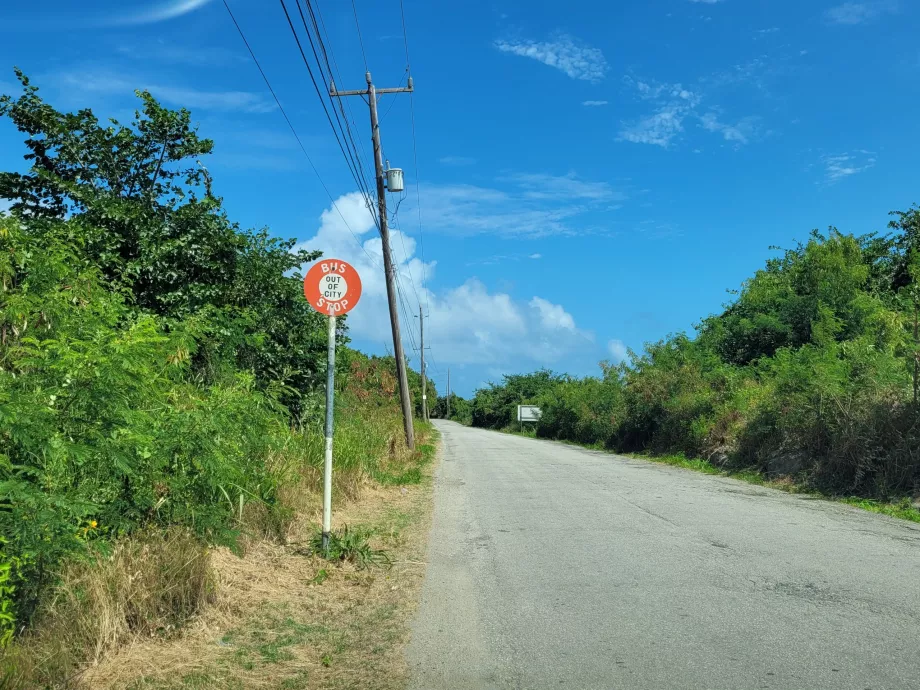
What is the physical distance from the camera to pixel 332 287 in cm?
839

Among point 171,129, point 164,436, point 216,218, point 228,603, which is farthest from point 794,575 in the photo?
point 171,129

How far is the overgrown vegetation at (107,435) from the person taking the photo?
4.69 meters

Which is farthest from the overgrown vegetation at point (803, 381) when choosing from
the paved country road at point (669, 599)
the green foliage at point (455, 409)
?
the green foliage at point (455, 409)

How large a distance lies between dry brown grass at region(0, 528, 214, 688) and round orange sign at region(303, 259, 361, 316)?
3.12 metres

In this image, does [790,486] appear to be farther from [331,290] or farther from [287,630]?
[287,630]

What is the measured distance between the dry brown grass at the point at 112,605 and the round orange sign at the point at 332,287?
3.12 metres

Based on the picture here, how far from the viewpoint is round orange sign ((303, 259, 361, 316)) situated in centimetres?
833

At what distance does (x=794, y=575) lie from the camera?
23.9ft

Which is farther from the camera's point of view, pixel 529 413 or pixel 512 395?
pixel 512 395

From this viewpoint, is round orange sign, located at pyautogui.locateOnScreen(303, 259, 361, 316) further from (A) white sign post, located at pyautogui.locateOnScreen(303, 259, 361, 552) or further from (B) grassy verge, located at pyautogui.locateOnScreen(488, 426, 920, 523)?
(B) grassy verge, located at pyautogui.locateOnScreen(488, 426, 920, 523)

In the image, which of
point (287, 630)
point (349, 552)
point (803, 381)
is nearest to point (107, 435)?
point (287, 630)

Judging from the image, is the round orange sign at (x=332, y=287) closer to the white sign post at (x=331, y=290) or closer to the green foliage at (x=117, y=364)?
the white sign post at (x=331, y=290)

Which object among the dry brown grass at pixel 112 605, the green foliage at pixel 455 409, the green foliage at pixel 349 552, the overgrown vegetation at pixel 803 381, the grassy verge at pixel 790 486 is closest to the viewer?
the dry brown grass at pixel 112 605

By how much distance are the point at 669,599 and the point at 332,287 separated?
4827 mm
